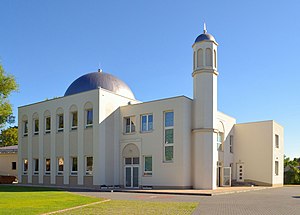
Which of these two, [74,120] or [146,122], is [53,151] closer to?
[74,120]

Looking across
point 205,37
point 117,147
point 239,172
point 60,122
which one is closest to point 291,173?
point 239,172

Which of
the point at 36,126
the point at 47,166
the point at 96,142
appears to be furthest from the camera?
the point at 36,126

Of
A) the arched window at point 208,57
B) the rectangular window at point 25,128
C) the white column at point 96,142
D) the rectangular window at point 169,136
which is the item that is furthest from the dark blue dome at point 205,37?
the rectangular window at point 25,128

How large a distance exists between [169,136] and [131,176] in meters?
4.85

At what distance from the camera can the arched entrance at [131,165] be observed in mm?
29266

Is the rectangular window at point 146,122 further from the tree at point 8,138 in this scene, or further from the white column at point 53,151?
the tree at point 8,138

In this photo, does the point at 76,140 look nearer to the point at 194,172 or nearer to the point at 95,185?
the point at 95,185

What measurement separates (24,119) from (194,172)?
750 inches

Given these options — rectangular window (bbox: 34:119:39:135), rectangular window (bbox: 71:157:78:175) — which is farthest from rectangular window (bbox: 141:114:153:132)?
rectangular window (bbox: 34:119:39:135)

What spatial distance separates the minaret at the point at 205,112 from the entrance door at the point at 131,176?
490cm

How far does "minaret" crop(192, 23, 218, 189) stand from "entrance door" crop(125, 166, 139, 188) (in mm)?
4905


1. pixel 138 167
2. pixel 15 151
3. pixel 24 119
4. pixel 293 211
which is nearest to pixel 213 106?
pixel 138 167

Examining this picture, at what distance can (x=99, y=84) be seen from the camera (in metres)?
33.3

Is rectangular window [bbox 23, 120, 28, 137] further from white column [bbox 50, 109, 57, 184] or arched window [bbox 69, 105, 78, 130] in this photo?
arched window [bbox 69, 105, 78, 130]
